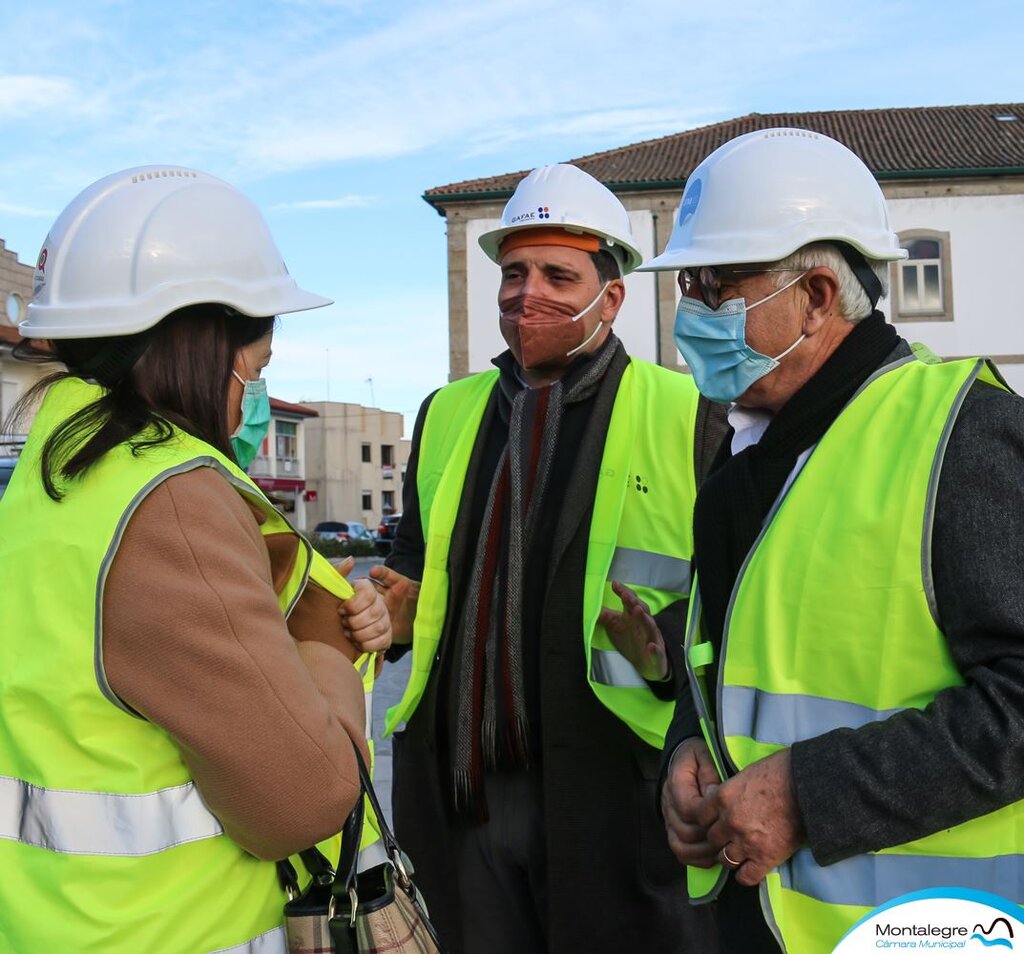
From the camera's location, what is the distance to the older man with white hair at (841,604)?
160cm

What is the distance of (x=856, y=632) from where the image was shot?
5.51ft

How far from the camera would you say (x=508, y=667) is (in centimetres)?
275

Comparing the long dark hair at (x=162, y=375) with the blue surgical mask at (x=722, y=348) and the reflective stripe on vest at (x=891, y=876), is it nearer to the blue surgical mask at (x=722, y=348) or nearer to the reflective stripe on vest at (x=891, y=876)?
the blue surgical mask at (x=722, y=348)

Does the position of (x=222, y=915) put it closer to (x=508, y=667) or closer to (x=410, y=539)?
(x=508, y=667)

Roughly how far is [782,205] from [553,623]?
117 centimetres

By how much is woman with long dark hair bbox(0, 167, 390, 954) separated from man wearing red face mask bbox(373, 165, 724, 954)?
100 centimetres

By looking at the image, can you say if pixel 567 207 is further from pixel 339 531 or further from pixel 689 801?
pixel 339 531

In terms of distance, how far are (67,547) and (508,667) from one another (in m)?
1.39

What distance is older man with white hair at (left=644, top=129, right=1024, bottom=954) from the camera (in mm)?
1598

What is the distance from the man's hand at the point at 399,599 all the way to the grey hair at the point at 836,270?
142cm

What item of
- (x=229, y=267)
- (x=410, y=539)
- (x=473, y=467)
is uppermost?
(x=229, y=267)

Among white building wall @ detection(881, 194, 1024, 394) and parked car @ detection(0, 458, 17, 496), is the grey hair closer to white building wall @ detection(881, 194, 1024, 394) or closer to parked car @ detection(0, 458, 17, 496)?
parked car @ detection(0, 458, 17, 496)

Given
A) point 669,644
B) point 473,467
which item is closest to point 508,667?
point 669,644

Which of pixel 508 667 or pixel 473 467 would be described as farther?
pixel 473 467
